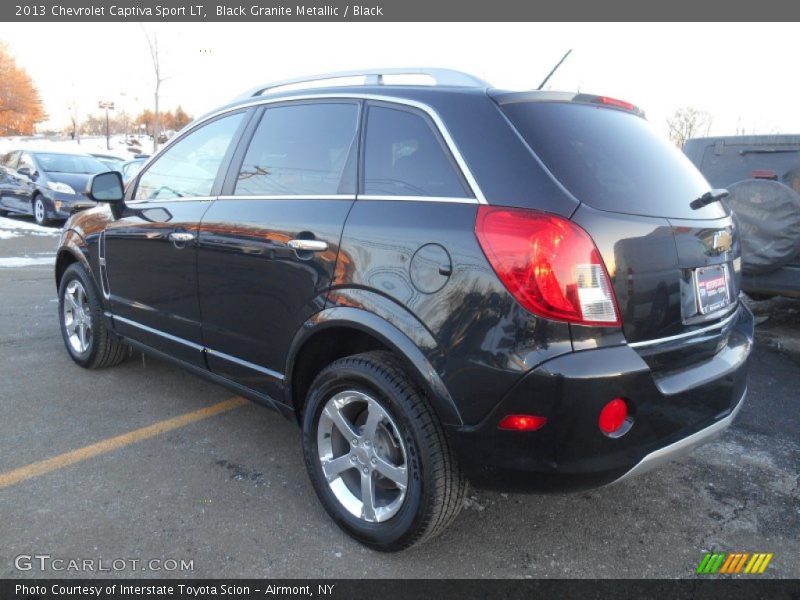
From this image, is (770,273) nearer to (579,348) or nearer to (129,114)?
(579,348)

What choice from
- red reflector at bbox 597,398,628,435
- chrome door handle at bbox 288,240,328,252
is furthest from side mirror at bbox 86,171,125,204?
red reflector at bbox 597,398,628,435

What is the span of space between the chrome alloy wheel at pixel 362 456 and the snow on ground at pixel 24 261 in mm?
7718

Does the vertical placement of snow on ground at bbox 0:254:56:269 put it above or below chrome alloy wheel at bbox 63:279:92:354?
below

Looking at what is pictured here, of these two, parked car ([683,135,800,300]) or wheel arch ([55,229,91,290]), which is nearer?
wheel arch ([55,229,91,290])

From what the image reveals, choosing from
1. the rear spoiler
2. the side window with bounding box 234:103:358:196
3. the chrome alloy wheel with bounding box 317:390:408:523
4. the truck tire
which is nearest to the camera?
the rear spoiler

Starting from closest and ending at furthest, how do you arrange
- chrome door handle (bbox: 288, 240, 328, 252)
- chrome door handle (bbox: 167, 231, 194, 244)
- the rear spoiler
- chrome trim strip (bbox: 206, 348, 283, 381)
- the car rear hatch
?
the car rear hatch < the rear spoiler < chrome door handle (bbox: 288, 240, 328, 252) < chrome trim strip (bbox: 206, 348, 283, 381) < chrome door handle (bbox: 167, 231, 194, 244)

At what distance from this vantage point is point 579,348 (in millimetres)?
1934

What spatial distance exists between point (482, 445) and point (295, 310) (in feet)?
3.34

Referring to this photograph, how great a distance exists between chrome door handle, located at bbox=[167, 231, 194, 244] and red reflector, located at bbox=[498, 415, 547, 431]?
1972mm

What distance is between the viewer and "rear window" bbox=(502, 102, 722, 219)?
6.92ft

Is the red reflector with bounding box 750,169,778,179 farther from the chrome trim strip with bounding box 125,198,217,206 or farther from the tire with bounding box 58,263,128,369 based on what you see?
the tire with bounding box 58,263,128,369

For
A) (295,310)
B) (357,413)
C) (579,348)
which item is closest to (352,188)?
(295,310)

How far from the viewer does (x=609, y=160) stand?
7.55ft

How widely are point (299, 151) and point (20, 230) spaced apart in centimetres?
1143
